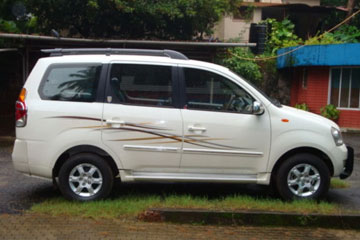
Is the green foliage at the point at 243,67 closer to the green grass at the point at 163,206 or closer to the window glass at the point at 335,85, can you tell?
the window glass at the point at 335,85

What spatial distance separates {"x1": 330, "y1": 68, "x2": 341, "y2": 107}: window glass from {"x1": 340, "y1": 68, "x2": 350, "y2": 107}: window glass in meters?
0.13

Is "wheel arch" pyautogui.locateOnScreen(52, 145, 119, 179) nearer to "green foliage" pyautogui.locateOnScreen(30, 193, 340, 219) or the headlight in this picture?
"green foliage" pyautogui.locateOnScreen(30, 193, 340, 219)

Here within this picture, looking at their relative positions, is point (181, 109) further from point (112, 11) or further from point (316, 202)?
point (112, 11)

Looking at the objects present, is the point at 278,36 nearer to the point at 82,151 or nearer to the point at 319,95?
the point at 319,95

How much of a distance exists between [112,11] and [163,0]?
1686 mm

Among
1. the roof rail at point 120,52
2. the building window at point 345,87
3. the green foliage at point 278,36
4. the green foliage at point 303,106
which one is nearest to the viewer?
the roof rail at point 120,52

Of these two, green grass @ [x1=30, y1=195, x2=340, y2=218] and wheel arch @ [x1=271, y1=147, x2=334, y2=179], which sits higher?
wheel arch @ [x1=271, y1=147, x2=334, y2=179]

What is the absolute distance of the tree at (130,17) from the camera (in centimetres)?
1398

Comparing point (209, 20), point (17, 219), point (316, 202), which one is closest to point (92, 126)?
point (17, 219)

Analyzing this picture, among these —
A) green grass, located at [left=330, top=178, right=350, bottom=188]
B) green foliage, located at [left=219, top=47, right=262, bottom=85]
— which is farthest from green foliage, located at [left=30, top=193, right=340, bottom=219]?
green foliage, located at [left=219, top=47, right=262, bottom=85]

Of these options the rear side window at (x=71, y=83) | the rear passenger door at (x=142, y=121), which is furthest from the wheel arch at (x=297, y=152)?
the rear side window at (x=71, y=83)

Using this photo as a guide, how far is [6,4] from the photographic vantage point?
52.1 feet

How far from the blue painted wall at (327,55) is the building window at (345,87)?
66 cm

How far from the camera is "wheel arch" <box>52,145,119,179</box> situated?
230 inches
